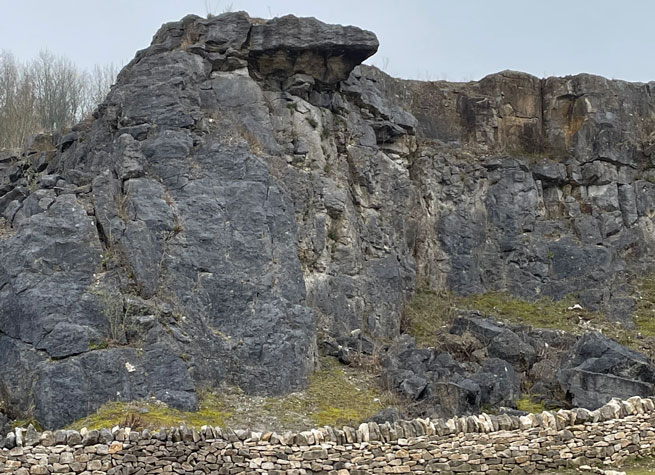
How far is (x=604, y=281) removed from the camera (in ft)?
113

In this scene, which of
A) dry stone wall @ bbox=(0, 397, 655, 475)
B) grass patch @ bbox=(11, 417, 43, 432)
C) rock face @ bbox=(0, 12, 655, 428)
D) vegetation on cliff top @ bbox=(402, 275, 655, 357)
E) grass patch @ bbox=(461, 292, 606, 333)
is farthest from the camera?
grass patch @ bbox=(461, 292, 606, 333)

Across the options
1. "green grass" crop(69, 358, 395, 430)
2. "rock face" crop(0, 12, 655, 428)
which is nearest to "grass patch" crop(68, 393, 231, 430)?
"green grass" crop(69, 358, 395, 430)

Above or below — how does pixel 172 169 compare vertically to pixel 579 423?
above

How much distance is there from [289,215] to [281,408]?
6.96m

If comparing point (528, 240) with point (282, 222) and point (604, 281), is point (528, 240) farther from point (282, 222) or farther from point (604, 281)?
point (282, 222)

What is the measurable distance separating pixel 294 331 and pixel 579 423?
383 inches

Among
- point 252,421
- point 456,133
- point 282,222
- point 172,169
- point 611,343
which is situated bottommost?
point 252,421

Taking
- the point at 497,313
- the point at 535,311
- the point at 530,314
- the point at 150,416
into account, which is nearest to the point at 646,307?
the point at 535,311

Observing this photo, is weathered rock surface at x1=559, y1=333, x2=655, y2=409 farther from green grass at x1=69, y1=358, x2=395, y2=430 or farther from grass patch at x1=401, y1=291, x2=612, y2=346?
grass patch at x1=401, y1=291, x2=612, y2=346

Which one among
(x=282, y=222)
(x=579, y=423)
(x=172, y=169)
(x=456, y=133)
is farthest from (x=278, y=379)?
(x=456, y=133)

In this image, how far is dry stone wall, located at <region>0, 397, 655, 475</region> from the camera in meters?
14.2

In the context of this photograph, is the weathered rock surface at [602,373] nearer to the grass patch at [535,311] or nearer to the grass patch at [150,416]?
the grass patch at [535,311]

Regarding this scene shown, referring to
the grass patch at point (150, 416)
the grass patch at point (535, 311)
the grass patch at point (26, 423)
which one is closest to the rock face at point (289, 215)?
the grass patch at point (26, 423)

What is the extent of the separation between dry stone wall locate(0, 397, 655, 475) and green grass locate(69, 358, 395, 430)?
2813 mm
